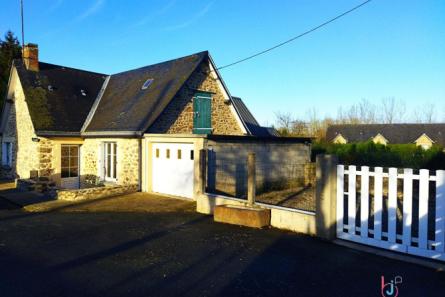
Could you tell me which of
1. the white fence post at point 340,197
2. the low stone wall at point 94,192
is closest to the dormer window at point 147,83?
the low stone wall at point 94,192

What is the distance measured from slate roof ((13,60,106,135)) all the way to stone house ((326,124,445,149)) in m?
41.0

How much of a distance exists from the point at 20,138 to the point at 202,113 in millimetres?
9630

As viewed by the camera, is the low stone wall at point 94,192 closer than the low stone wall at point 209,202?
No

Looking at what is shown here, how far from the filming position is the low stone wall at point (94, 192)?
11906 mm

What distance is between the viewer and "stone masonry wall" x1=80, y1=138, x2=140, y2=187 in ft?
45.1

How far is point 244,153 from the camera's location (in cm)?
1332

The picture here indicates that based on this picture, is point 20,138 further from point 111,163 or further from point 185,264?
point 185,264

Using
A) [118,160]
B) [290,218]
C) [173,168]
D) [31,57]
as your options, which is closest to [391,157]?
[173,168]

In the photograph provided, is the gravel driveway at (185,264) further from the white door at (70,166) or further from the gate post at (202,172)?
the white door at (70,166)

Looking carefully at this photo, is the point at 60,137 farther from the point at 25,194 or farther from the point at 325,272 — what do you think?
the point at 325,272

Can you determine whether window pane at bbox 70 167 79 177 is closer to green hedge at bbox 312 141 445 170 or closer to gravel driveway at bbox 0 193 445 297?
gravel driveway at bbox 0 193 445 297

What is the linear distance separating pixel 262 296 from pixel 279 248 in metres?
2.13

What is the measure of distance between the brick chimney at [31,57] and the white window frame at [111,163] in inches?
264

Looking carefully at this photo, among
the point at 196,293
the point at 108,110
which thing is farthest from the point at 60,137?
the point at 196,293
